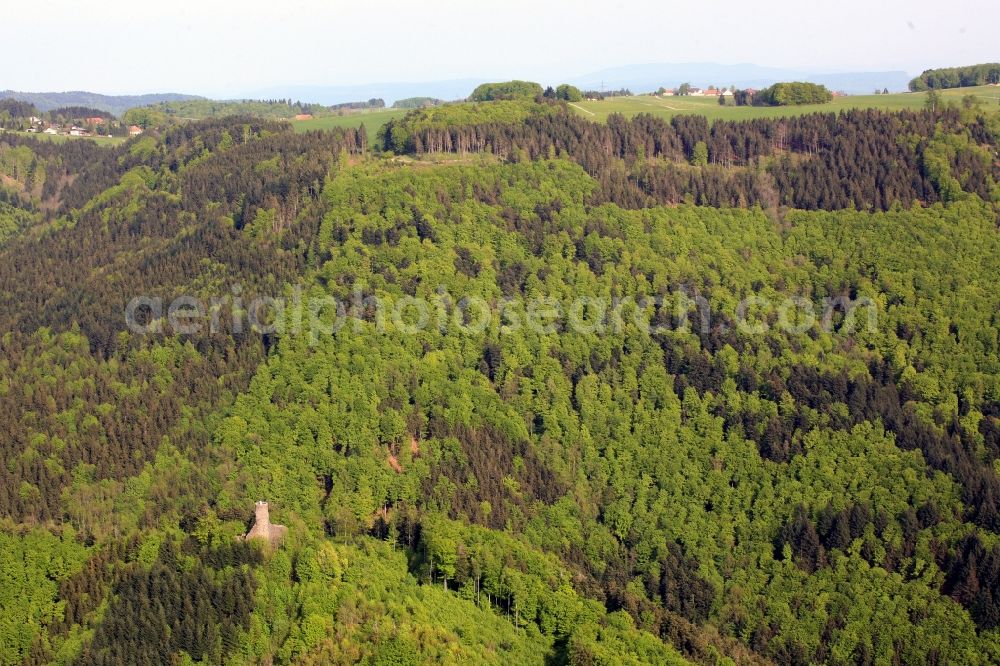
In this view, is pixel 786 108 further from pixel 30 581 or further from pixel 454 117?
pixel 30 581

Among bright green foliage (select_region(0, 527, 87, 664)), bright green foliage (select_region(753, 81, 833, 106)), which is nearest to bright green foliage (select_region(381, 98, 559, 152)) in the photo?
bright green foliage (select_region(753, 81, 833, 106))

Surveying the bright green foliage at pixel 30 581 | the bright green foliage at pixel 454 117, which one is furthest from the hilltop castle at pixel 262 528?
the bright green foliage at pixel 454 117

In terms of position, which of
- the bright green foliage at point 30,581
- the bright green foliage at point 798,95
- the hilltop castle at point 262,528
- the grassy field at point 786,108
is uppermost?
the bright green foliage at point 798,95

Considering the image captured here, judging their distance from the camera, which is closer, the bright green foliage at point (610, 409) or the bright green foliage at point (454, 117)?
the bright green foliage at point (610, 409)

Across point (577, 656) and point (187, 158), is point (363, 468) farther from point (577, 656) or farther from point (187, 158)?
point (187, 158)

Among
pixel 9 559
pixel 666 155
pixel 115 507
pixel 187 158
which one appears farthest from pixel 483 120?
pixel 9 559

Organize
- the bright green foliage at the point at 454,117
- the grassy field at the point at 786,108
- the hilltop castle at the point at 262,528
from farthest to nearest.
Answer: the grassy field at the point at 786,108 < the bright green foliage at the point at 454,117 < the hilltop castle at the point at 262,528

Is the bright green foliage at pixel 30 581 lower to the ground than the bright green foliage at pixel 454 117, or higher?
lower

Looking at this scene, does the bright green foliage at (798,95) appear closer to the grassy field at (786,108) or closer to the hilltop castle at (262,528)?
the grassy field at (786,108)

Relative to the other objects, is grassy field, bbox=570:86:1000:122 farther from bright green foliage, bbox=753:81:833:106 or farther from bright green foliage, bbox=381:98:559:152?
bright green foliage, bbox=381:98:559:152
